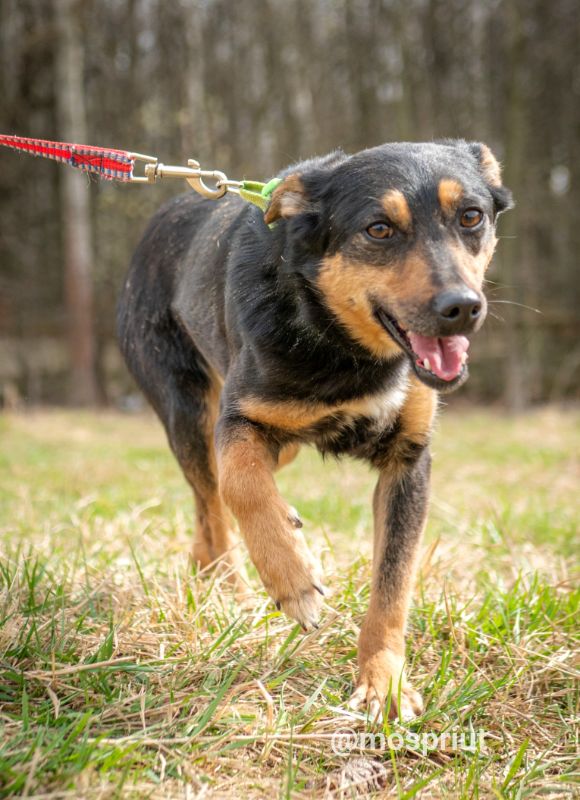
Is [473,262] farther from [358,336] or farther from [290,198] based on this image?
[290,198]

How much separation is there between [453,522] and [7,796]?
134 inches

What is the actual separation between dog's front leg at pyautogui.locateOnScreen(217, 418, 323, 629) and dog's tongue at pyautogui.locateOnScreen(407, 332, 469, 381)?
656 mm

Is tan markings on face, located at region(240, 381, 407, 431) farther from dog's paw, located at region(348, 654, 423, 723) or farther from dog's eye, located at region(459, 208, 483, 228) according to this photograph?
dog's paw, located at region(348, 654, 423, 723)

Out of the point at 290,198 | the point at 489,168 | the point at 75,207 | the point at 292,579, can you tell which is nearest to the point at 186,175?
the point at 290,198

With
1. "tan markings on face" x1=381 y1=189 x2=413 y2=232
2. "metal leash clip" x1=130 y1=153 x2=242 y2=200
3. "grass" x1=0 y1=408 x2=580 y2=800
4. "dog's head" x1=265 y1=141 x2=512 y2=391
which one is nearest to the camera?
"grass" x1=0 y1=408 x2=580 y2=800

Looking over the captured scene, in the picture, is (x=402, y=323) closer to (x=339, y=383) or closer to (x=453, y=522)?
(x=339, y=383)

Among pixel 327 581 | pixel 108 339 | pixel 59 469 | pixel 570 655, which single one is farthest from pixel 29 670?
pixel 108 339

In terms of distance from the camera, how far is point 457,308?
251 cm

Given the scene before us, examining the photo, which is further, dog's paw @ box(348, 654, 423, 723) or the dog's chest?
the dog's chest

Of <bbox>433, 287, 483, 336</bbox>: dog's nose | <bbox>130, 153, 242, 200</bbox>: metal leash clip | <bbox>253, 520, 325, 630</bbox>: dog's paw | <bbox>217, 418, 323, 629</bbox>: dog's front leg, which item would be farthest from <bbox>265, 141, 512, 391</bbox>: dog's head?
<bbox>253, 520, 325, 630</bbox>: dog's paw

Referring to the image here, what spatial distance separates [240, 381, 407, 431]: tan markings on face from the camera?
2.97 meters

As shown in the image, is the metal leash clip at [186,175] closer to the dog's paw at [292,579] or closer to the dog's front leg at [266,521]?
the dog's front leg at [266,521]

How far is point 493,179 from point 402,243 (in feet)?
2.16

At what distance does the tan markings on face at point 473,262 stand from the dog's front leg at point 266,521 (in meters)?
0.91
